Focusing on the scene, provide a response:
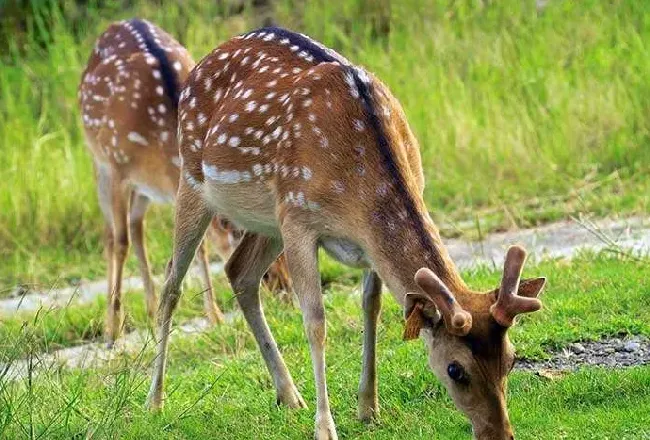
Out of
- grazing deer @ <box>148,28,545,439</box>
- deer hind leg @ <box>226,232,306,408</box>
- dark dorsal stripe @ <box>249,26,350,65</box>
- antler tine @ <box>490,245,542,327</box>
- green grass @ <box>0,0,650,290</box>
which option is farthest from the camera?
green grass @ <box>0,0,650,290</box>

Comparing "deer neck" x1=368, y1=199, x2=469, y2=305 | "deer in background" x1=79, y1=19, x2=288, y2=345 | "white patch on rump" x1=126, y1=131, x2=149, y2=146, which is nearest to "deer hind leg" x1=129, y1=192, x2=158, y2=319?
"deer in background" x1=79, y1=19, x2=288, y2=345

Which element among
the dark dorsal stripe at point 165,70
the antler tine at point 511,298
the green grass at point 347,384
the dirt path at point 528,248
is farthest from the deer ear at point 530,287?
the dark dorsal stripe at point 165,70

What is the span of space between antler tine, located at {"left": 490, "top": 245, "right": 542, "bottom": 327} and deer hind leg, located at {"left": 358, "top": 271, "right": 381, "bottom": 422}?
1.13 meters

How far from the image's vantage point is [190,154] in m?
7.35

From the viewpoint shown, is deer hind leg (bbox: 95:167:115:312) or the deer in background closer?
the deer in background

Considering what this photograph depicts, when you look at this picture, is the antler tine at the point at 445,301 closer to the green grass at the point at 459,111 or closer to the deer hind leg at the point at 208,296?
the deer hind leg at the point at 208,296

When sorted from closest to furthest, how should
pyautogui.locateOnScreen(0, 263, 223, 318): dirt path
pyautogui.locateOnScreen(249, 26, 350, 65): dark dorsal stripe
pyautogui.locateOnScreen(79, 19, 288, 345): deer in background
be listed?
pyautogui.locateOnScreen(249, 26, 350, 65): dark dorsal stripe → pyautogui.locateOnScreen(79, 19, 288, 345): deer in background → pyautogui.locateOnScreen(0, 263, 223, 318): dirt path

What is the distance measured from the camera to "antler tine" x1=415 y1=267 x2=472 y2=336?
5555 millimetres

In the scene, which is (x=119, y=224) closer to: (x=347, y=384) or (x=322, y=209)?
(x=347, y=384)

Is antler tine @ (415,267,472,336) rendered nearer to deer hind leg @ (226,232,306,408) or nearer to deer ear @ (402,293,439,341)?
deer ear @ (402,293,439,341)

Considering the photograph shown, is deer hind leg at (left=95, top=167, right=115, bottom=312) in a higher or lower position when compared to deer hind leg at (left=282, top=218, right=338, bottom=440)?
lower

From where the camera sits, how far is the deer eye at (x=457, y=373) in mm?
5699

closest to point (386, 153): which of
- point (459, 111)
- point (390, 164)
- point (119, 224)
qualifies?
point (390, 164)

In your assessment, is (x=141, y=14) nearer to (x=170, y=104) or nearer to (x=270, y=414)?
(x=170, y=104)
